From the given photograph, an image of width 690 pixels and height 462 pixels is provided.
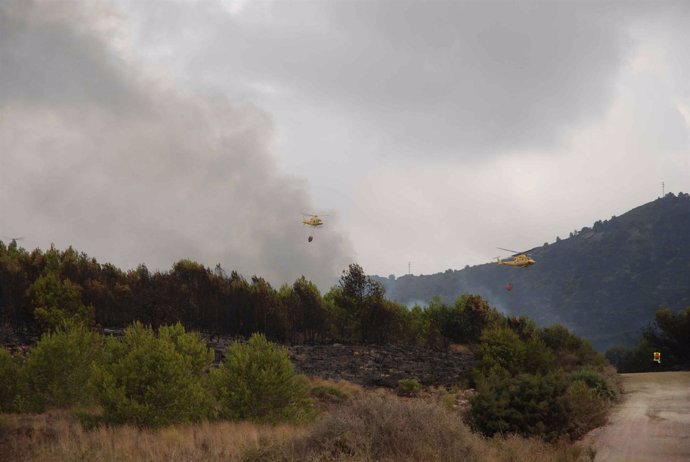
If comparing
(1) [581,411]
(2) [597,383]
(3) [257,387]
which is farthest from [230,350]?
(2) [597,383]

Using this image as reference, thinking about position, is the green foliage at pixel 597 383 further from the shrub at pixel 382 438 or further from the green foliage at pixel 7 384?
the green foliage at pixel 7 384

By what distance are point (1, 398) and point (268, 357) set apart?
409 inches

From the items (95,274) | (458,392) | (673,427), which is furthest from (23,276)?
(673,427)

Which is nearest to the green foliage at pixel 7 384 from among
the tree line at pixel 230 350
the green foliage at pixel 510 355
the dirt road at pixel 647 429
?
the tree line at pixel 230 350

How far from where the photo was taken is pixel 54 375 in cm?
2127

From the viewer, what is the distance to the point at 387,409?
12.6 metres

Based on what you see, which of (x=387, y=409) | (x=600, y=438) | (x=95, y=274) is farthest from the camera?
(x=95, y=274)

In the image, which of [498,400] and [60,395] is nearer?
[498,400]

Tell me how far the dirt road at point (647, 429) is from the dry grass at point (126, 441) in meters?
8.83

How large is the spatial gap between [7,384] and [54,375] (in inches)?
74.5

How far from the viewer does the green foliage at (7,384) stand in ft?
69.8

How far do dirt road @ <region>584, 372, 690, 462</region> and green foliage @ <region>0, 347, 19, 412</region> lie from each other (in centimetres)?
1987

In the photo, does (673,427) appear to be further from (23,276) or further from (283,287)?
(283,287)

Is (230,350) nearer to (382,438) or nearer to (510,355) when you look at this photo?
(382,438)
